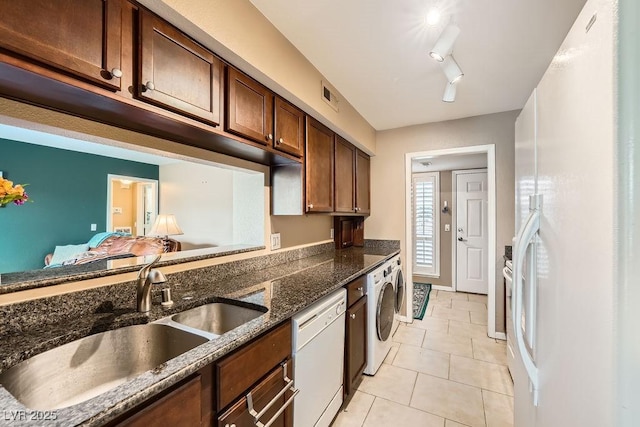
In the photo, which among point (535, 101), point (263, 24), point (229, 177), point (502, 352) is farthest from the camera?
point (229, 177)

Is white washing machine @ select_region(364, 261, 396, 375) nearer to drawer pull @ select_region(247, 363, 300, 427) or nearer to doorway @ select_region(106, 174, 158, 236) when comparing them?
drawer pull @ select_region(247, 363, 300, 427)

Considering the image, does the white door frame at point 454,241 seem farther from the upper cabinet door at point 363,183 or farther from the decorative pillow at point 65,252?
the decorative pillow at point 65,252

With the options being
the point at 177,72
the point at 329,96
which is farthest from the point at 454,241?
the point at 177,72

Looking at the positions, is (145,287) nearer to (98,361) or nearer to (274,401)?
(98,361)

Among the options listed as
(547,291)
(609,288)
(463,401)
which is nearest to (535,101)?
(547,291)

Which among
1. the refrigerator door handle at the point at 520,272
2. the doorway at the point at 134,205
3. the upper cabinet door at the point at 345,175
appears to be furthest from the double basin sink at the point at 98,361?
the doorway at the point at 134,205

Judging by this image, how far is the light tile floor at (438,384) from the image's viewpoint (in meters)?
1.78

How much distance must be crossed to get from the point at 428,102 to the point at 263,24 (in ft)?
5.87

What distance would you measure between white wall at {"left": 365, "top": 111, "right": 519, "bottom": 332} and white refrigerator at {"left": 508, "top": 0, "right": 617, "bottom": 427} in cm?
214

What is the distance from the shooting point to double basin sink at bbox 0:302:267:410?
78cm

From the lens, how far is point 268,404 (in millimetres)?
1062

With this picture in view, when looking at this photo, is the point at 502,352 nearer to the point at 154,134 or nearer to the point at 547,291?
the point at 547,291

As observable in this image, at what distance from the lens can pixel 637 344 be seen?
0.44m

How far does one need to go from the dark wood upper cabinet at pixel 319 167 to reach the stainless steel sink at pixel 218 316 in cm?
93
